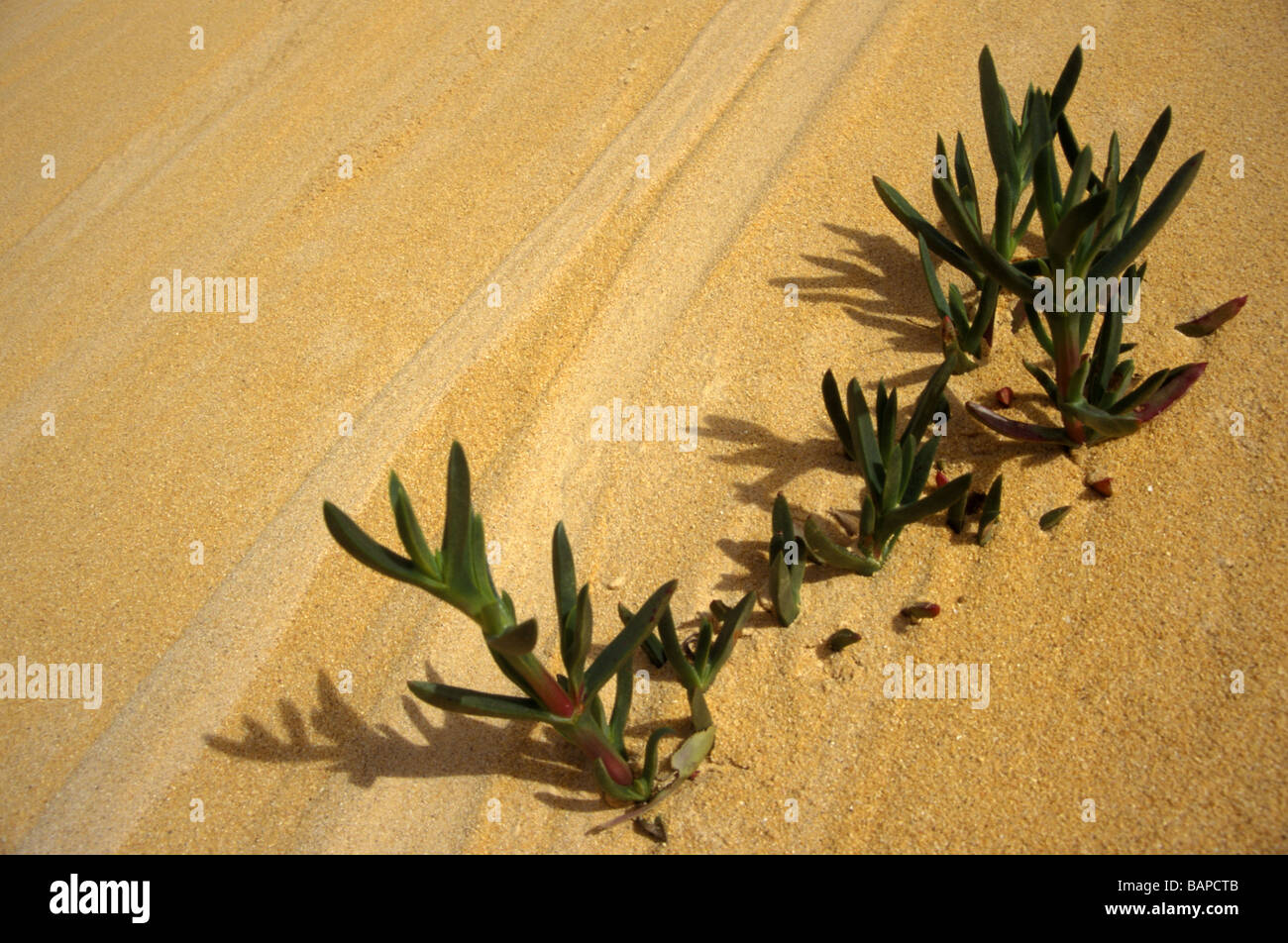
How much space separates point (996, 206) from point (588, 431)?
1.22m

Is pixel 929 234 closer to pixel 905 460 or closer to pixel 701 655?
pixel 905 460

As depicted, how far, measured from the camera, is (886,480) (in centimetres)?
214

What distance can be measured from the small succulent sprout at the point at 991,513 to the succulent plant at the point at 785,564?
447 mm

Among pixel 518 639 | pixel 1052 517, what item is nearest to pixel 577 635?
pixel 518 639

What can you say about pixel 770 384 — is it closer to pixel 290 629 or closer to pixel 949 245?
pixel 949 245

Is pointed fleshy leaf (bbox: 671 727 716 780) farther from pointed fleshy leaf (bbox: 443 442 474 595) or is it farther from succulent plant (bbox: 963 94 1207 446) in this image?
succulent plant (bbox: 963 94 1207 446)

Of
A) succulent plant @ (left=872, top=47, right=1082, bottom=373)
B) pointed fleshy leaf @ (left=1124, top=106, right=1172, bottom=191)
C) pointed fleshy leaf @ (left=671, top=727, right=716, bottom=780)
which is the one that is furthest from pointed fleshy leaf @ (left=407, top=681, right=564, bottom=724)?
pointed fleshy leaf @ (left=1124, top=106, right=1172, bottom=191)

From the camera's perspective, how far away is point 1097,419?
7.37 feet

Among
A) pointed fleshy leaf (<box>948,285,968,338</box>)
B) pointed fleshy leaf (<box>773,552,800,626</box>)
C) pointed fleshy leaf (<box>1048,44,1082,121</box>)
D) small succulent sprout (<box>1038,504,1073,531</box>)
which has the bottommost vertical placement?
pointed fleshy leaf (<box>773,552,800,626</box>)

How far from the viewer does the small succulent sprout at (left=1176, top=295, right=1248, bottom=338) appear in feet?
8.39

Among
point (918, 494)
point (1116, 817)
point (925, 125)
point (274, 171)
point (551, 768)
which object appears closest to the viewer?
point (1116, 817)

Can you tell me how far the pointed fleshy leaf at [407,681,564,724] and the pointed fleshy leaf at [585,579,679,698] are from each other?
0.11 m

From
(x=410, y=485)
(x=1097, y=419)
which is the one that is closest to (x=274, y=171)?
(x=410, y=485)

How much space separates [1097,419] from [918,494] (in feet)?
1.49
